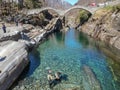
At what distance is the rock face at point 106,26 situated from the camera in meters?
72.8

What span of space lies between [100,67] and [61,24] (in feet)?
238

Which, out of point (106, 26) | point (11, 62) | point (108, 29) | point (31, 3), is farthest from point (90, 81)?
point (31, 3)

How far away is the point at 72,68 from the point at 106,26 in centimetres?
3995

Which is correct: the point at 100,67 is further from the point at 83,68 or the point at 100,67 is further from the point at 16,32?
the point at 16,32

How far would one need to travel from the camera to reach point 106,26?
8288cm

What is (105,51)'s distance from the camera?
64.4 meters

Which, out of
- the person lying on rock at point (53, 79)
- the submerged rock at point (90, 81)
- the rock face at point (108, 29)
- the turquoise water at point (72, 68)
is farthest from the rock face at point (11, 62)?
the rock face at point (108, 29)

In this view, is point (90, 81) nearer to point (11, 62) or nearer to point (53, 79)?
point (53, 79)

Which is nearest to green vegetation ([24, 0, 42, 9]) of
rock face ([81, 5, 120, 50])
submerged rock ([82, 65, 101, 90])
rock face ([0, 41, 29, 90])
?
rock face ([81, 5, 120, 50])

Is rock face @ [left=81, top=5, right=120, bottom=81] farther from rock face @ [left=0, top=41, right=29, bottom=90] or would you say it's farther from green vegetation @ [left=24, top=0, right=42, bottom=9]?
green vegetation @ [left=24, top=0, right=42, bottom=9]

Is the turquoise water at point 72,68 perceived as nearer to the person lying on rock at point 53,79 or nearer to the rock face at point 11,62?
the person lying on rock at point 53,79

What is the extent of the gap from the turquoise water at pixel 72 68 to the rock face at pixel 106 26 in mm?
9686

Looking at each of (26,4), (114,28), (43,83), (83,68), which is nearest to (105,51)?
(114,28)

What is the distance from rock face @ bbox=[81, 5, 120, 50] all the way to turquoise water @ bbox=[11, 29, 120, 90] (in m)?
9.69
